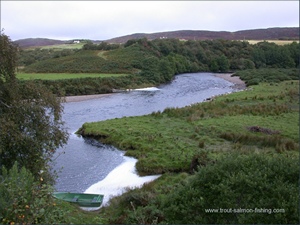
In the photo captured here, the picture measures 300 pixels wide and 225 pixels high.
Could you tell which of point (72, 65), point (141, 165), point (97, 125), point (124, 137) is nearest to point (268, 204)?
point (141, 165)

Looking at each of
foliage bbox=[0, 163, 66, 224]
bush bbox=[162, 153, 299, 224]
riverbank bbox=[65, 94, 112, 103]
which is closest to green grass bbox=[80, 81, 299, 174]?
bush bbox=[162, 153, 299, 224]

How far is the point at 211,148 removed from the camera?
778 inches

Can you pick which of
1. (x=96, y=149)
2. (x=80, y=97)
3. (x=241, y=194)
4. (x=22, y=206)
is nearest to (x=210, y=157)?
(x=96, y=149)

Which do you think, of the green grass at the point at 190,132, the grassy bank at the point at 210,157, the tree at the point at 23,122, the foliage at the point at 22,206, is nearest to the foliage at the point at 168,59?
the green grass at the point at 190,132

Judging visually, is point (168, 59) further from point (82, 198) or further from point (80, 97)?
point (82, 198)

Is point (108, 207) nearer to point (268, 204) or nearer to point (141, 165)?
point (141, 165)

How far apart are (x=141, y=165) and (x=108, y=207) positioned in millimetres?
5386

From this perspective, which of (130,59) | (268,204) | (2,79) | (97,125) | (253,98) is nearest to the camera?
(268,204)

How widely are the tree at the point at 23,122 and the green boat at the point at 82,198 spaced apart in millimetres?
2365

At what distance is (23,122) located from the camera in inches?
485

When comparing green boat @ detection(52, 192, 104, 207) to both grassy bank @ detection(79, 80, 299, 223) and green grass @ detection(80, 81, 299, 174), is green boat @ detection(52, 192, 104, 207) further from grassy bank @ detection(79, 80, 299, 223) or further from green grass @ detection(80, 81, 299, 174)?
green grass @ detection(80, 81, 299, 174)

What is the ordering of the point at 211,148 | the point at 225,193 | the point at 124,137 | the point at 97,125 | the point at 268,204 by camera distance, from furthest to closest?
1. the point at 97,125
2. the point at 124,137
3. the point at 211,148
4. the point at 225,193
5. the point at 268,204

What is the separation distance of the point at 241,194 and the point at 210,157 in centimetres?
1011

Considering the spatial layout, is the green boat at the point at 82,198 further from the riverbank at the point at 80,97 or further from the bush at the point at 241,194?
the riverbank at the point at 80,97
